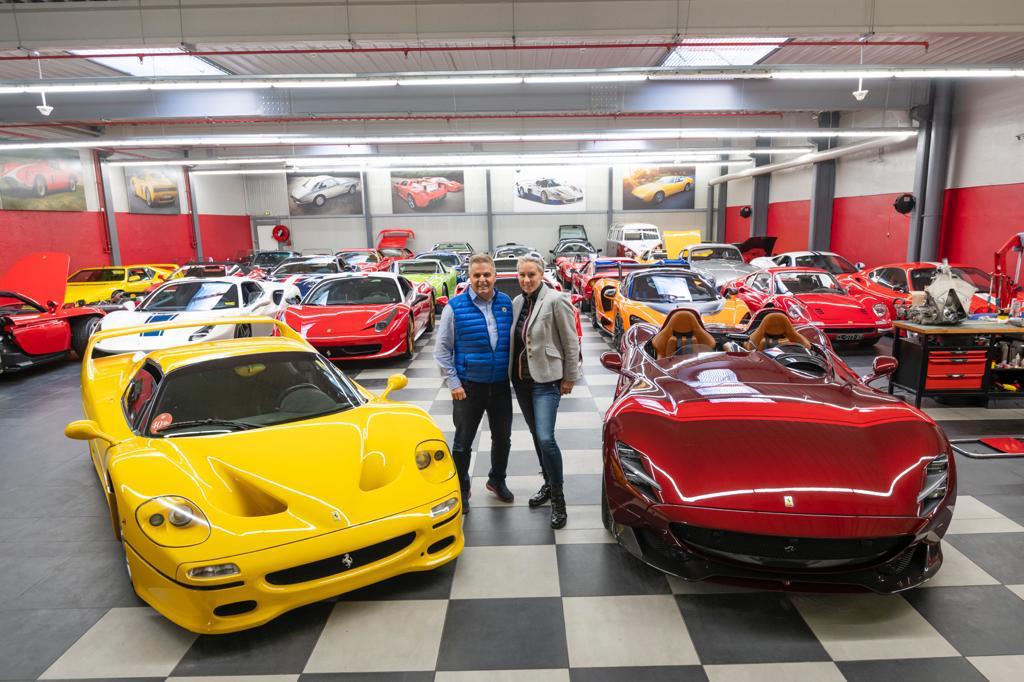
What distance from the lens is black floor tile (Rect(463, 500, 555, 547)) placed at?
311 centimetres

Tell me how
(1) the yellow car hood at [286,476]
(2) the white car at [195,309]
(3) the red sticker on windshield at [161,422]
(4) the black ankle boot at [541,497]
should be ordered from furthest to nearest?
(2) the white car at [195,309]
(4) the black ankle boot at [541,497]
(3) the red sticker on windshield at [161,422]
(1) the yellow car hood at [286,476]

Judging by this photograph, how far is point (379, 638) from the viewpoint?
2338mm

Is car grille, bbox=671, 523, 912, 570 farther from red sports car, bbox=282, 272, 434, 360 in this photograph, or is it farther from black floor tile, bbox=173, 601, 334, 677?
red sports car, bbox=282, 272, 434, 360

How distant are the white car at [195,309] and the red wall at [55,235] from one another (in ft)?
27.4

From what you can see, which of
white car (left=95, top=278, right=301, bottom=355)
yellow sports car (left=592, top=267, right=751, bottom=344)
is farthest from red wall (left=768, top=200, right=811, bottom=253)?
white car (left=95, top=278, right=301, bottom=355)

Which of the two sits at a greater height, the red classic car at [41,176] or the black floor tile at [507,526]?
the red classic car at [41,176]

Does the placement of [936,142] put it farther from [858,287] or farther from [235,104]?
[235,104]

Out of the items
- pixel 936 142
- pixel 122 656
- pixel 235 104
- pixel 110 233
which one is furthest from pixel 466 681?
pixel 110 233

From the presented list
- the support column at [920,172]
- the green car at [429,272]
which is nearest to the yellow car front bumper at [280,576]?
the green car at [429,272]

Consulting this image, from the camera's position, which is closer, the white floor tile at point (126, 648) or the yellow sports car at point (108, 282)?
the white floor tile at point (126, 648)

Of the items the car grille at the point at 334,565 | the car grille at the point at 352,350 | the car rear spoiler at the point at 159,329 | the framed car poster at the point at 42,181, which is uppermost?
the framed car poster at the point at 42,181

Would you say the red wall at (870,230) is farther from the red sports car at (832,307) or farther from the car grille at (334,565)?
the car grille at (334,565)

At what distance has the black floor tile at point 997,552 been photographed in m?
2.69

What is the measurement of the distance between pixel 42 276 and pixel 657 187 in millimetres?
21173
